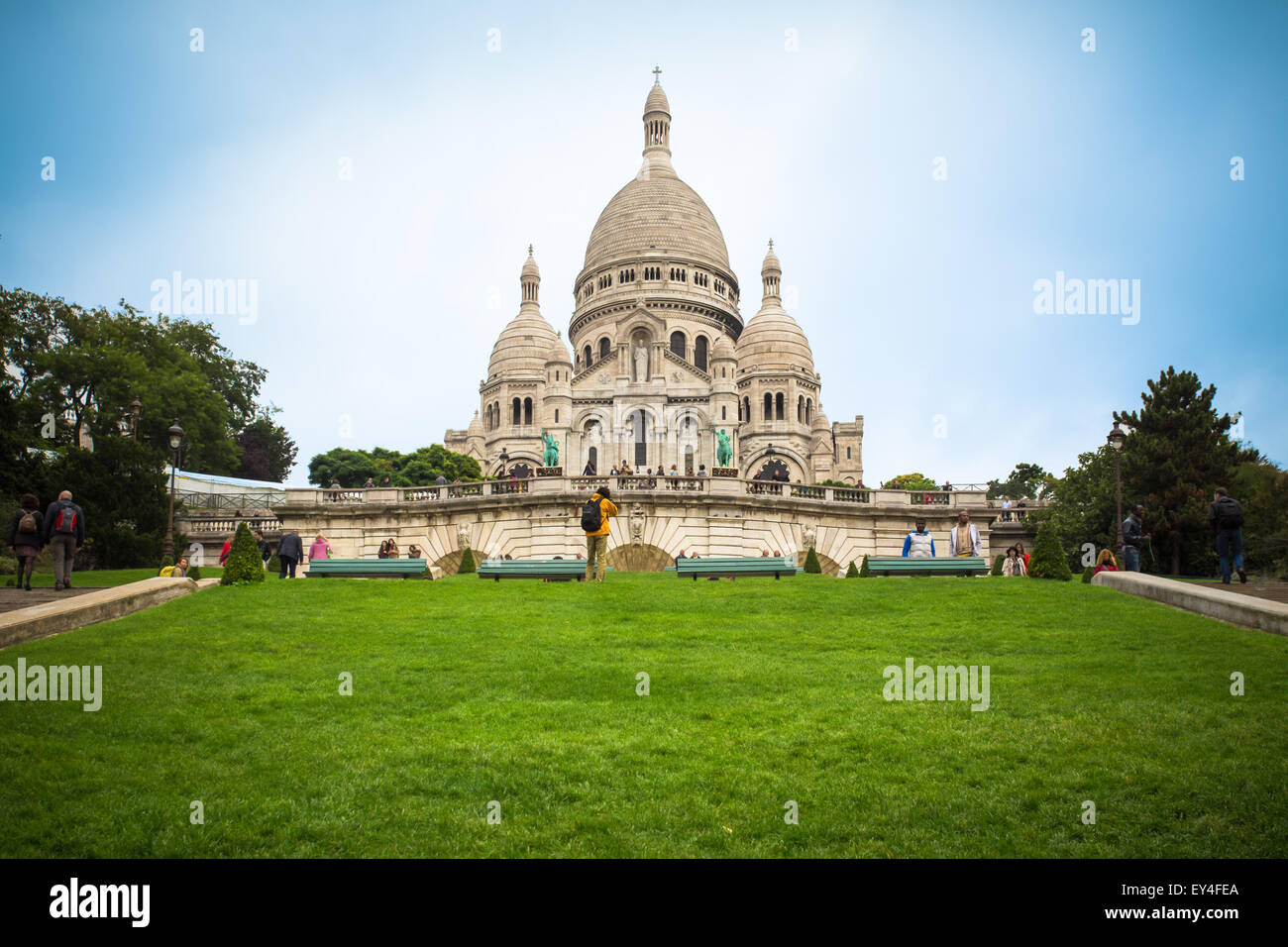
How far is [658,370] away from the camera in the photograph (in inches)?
2943

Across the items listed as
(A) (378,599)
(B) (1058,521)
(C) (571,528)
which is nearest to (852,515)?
(B) (1058,521)

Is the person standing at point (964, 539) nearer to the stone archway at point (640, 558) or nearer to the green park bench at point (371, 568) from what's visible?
the stone archway at point (640, 558)

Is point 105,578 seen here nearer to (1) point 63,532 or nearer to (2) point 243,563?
(1) point 63,532

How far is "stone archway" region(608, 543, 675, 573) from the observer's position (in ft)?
94.5

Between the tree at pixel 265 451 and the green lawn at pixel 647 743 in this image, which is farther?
the tree at pixel 265 451

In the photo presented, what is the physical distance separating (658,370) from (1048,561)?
56.3 metres

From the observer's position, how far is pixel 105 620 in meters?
14.6

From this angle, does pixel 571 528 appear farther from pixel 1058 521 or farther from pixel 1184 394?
pixel 1184 394

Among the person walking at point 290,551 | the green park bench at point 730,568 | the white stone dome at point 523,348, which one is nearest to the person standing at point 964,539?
the green park bench at point 730,568

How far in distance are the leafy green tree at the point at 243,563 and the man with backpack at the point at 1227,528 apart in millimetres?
16385

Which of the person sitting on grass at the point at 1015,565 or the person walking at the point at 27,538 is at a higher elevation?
the person walking at the point at 27,538

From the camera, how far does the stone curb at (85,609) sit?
1280cm
